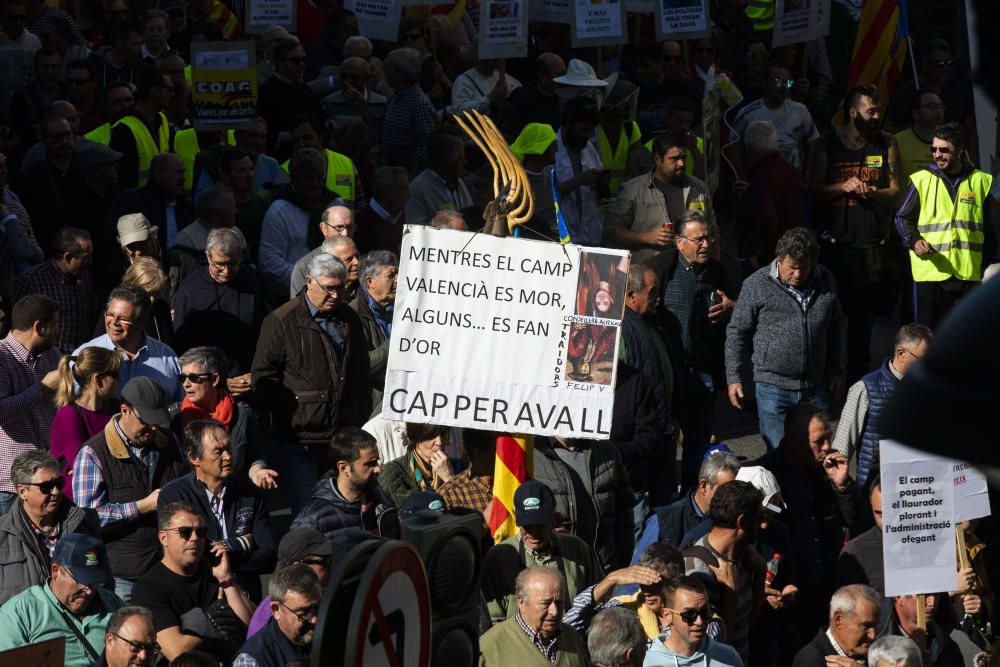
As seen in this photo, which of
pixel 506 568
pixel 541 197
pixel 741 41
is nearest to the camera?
pixel 506 568

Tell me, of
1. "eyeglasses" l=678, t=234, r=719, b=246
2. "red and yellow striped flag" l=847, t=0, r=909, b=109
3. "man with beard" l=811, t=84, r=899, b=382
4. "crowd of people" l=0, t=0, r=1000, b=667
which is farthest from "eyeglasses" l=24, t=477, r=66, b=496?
"red and yellow striped flag" l=847, t=0, r=909, b=109

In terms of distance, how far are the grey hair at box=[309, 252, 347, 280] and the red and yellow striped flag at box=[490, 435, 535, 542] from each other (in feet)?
5.23

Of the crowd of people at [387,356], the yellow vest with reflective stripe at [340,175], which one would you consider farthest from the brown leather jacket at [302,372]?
the yellow vest with reflective stripe at [340,175]

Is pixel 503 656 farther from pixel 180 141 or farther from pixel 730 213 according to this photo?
pixel 730 213

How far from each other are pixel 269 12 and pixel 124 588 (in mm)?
9046

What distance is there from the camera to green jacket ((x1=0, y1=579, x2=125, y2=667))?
6.79m

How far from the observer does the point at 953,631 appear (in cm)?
890

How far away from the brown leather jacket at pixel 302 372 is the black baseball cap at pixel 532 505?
2.11m

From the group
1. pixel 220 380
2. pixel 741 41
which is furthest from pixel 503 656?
pixel 741 41

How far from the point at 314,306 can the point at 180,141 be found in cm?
435

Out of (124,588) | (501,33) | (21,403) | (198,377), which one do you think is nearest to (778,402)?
(198,377)

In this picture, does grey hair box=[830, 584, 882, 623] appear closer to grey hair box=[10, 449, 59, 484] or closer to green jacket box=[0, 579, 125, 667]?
green jacket box=[0, 579, 125, 667]

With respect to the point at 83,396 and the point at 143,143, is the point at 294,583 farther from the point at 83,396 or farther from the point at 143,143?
the point at 143,143

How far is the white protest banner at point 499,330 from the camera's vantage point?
7.95m
